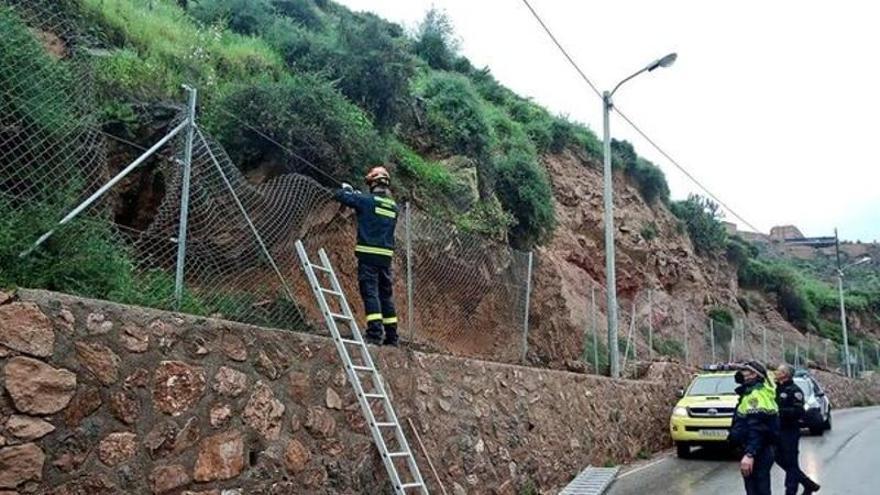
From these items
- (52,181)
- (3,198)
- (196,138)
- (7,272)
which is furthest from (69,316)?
(196,138)

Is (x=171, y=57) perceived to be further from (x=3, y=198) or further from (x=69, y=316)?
(x=69, y=316)

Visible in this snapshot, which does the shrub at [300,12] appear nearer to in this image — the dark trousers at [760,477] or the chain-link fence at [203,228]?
the chain-link fence at [203,228]

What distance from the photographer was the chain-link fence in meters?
6.29

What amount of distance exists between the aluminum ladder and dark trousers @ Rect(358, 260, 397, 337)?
0.48 m

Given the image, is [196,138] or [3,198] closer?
[3,198]

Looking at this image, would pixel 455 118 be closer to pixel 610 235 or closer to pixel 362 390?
pixel 610 235

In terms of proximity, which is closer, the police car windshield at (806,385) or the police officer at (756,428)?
the police officer at (756,428)

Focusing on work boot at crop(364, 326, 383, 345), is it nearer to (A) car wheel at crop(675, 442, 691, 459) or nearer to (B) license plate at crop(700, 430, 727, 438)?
(B) license plate at crop(700, 430, 727, 438)

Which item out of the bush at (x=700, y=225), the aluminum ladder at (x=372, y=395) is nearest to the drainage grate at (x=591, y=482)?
the aluminum ladder at (x=372, y=395)

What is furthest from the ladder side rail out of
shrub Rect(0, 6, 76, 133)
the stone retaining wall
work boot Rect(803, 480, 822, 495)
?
work boot Rect(803, 480, 822, 495)

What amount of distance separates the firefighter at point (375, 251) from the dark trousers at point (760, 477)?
404 cm

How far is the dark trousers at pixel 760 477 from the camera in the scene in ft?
26.1

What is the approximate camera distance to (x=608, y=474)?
1148cm

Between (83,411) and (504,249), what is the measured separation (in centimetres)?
844
